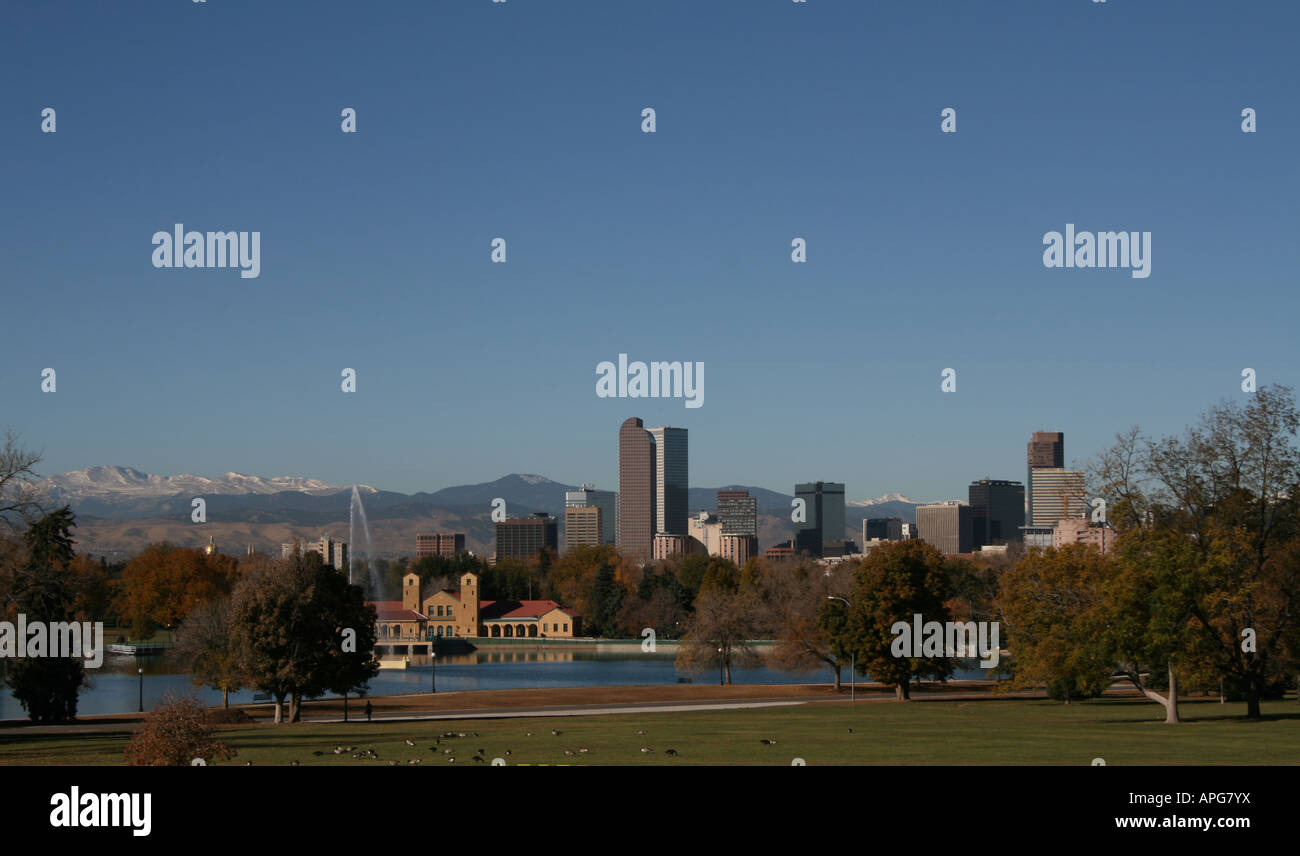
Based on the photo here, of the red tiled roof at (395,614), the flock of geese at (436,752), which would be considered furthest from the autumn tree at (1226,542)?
the red tiled roof at (395,614)

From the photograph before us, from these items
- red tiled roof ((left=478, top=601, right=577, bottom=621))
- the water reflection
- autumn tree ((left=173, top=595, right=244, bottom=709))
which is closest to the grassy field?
autumn tree ((left=173, top=595, right=244, bottom=709))

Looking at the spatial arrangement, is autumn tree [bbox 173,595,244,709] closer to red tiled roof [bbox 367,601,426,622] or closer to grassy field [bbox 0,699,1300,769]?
grassy field [bbox 0,699,1300,769]

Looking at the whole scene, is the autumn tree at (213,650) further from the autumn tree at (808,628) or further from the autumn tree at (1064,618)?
the autumn tree at (1064,618)

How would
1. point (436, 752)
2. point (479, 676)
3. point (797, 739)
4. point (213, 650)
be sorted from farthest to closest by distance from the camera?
1. point (479, 676)
2. point (213, 650)
3. point (797, 739)
4. point (436, 752)

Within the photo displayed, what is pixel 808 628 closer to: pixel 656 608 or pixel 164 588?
pixel 656 608

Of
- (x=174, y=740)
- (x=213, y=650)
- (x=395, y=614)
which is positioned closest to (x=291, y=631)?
(x=213, y=650)

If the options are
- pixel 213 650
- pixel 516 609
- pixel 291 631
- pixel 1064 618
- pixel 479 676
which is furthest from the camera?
pixel 516 609

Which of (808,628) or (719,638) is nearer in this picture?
(808,628)
